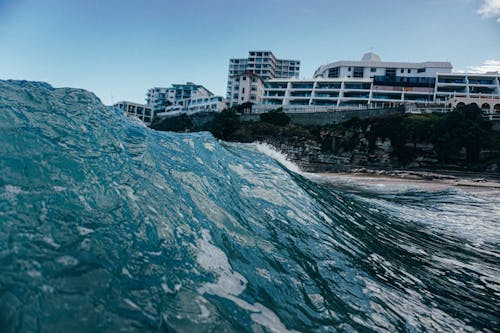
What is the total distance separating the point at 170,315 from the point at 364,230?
448 centimetres

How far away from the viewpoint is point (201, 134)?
775 cm

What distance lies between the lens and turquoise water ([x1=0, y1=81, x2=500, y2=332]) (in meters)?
2.05

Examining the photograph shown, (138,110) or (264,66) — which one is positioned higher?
(264,66)

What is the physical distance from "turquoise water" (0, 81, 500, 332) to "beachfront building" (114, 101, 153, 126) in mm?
87950

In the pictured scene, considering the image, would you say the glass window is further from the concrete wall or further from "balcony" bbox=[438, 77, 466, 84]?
the concrete wall

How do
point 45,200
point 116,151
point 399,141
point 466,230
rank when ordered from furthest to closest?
point 399,141
point 466,230
point 116,151
point 45,200

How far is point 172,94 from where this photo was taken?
100 m

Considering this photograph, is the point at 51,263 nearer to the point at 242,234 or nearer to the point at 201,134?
the point at 242,234

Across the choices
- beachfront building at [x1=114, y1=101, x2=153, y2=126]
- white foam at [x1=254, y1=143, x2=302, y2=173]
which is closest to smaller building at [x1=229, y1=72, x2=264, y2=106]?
beachfront building at [x1=114, y1=101, x2=153, y2=126]

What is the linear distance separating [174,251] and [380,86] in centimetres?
6362

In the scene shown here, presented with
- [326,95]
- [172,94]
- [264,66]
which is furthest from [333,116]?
[172,94]

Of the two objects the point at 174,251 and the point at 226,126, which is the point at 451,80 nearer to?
the point at 226,126

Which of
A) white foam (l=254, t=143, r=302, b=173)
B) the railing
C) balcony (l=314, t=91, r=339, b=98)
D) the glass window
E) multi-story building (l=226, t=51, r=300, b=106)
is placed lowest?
white foam (l=254, t=143, r=302, b=173)

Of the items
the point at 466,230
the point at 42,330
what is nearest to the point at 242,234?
the point at 42,330
